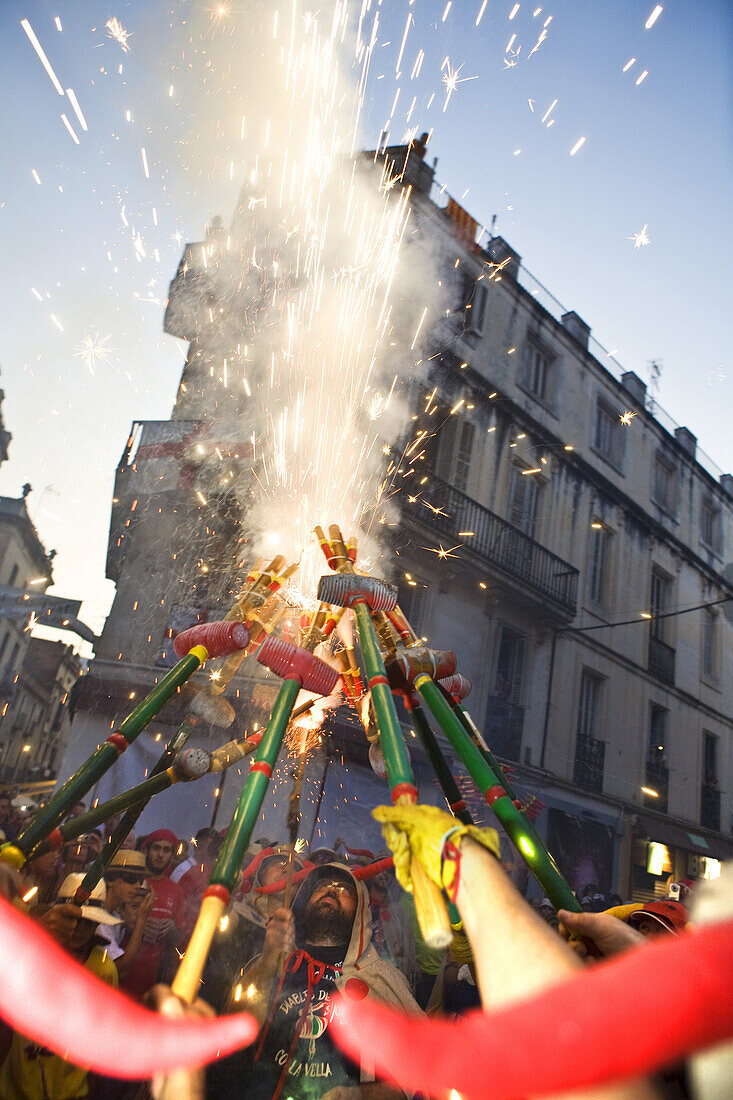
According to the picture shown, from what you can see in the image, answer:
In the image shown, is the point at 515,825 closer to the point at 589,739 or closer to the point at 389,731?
the point at 389,731

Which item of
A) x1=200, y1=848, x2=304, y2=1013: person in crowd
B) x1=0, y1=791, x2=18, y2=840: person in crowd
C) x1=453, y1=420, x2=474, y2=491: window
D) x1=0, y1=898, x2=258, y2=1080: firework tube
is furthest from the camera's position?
x1=453, y1=420, x2=474, y2=491: window

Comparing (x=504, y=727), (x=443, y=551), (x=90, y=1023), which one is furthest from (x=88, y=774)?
(x=504, y=727)

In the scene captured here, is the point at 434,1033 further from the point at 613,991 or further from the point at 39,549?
the point at 39,549

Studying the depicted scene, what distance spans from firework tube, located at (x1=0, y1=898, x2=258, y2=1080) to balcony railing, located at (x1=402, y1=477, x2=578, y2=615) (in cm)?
1136

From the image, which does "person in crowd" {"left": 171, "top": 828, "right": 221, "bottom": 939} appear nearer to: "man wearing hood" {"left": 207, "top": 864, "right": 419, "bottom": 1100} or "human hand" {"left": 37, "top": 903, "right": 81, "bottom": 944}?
"man wearing hood" {"left": 207, "top": 864, "right": 419, "bottom": 1100}

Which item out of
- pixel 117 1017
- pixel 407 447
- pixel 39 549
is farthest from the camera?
pixel 39 549

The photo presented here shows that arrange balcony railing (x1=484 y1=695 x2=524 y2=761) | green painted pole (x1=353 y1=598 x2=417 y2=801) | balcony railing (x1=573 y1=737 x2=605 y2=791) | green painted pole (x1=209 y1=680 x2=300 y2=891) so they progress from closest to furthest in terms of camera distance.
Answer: green painted pole (x1=209 y1=680 x2=300 y2=891) → green painted pole (x1=353 y1=598 x2=417 y2=801) → balcony railing (x1=484 y1=695 x2=524 y2=761) → balcony railing (x1=573 y1=737 x2=605 y2=791)

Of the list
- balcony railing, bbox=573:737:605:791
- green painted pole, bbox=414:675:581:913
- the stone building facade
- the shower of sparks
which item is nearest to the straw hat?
green painted pole, bbox=414:675:581:913

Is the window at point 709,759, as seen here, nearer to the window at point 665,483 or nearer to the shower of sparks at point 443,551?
the window at point 665,483

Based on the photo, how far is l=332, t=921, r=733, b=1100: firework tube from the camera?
77 cm

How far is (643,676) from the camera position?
1748 centimetres

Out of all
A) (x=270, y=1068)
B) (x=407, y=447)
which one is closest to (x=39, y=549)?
(x=407, y=447)

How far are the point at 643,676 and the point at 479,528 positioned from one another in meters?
7.39

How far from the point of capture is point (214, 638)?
2.88m
